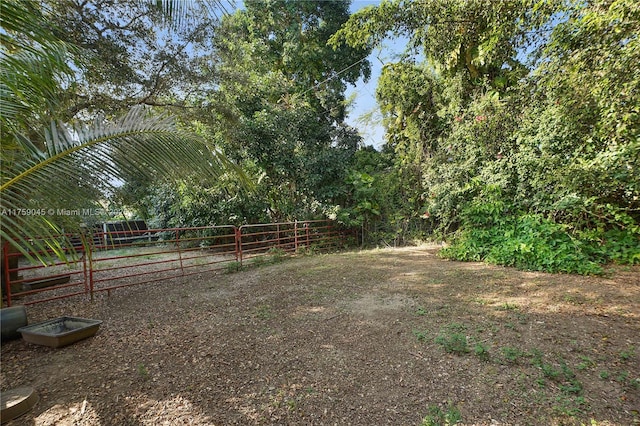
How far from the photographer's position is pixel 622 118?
3557 millimetres

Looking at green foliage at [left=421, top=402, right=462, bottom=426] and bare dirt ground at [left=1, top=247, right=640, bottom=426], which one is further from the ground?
bare dirt ground at [left=1, top=247, right=640, bottom=426]

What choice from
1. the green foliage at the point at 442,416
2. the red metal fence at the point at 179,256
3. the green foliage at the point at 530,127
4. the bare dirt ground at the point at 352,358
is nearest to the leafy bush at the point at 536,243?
the green foliage at the point at 530,127

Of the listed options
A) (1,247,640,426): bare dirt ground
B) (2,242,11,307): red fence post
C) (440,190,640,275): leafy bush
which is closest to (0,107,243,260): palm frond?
(1,247,640,426): bare dirt ground

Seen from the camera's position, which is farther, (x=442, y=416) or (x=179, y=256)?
(x=179, y=256)

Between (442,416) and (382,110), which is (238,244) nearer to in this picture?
(442,416)

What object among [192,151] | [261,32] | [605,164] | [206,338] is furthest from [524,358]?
[261,32]

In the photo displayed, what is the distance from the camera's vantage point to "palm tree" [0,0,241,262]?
59.6 inches

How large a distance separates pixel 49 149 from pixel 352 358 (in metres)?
2.46

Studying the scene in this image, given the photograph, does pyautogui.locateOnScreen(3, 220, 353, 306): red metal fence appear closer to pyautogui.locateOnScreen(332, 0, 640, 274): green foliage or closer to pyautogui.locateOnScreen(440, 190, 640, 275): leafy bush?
pyautogui.locateOnScreen(332, 0, 640, 274): green foliage

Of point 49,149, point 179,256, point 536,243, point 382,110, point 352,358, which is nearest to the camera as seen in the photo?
point 49,149

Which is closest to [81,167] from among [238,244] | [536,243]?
[238,244]

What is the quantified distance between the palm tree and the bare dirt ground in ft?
3.86

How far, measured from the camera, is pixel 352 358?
7.94 feet

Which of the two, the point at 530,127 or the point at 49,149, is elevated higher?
the point at 530,127
